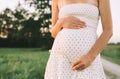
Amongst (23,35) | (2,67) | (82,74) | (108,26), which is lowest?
(2,67)

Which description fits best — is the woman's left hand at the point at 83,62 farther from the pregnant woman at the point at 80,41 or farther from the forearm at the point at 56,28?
the forearm at the point at 56,28

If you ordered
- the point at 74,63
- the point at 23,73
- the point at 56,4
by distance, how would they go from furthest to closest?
the point at 23,73 < the point at 56,4 < the point at 74,63

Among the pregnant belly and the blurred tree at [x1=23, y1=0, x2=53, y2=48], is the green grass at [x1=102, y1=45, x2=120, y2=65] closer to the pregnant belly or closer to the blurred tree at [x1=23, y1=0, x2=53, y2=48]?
the blurred tree at [x1=23, y1=0, x2=53, y2=48]

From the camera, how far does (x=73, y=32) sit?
3.35 feet

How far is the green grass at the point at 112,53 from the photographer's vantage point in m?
3.83

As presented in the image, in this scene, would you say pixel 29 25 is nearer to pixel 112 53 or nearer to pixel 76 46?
pixel 112 53

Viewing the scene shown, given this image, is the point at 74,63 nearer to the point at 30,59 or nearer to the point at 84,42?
the point at 84,42

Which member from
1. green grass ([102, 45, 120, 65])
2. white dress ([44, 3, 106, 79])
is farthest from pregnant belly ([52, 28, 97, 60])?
green grass ([102, 45, 120, 65])

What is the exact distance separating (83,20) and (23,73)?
3095 millimetres

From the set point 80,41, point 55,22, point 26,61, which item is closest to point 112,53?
point 26,61

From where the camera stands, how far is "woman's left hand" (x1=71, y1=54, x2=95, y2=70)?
38.5 inches

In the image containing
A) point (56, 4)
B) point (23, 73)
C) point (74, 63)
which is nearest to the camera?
point (74, 63)

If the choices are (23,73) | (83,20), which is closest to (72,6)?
(83,20)

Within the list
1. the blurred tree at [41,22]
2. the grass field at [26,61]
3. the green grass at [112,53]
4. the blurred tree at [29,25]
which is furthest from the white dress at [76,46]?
the blurred tree at [41,22]
